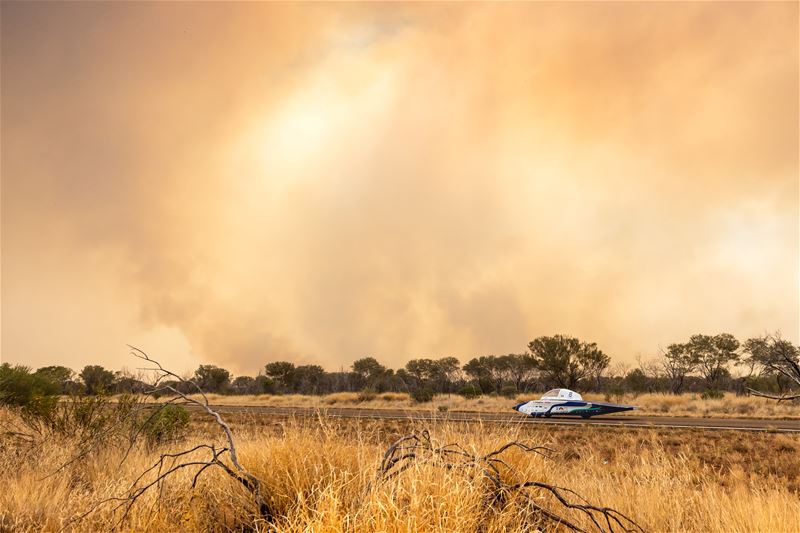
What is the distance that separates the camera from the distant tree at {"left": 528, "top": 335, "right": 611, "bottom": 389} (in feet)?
147

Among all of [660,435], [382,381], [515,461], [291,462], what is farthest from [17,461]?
[382,381]

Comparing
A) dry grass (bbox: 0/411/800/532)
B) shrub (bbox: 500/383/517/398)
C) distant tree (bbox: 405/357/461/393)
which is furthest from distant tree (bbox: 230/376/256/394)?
dry grass (bbox: 0/411/800/532)

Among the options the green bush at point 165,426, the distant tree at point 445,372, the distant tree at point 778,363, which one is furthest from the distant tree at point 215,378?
the distant tree at point 778,363

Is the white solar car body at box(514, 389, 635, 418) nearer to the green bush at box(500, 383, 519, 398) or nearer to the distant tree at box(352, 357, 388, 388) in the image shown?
the green bush at box(500, 383, 519, 398)

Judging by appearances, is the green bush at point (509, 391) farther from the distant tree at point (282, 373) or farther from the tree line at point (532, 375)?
the distant tree at point (282, 373)

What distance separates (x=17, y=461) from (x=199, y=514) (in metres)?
5.40

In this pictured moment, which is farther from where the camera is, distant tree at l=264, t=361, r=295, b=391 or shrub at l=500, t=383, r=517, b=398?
distant tree at l=264, t=361, r=295, b=391

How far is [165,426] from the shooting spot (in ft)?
42.2

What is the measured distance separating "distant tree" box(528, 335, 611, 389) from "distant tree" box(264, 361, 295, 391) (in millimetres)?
38804

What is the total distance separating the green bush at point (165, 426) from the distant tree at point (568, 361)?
36719 millimetres

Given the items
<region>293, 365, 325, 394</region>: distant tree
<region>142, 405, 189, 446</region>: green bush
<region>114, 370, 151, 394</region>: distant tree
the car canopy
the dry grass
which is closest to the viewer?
the dry grass

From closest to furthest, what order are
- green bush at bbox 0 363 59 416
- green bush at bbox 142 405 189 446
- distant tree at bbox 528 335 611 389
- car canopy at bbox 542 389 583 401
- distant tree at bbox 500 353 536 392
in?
green bush at bbox 142 405 189 446 → green bush at bbox 0 363 59 416 → car canopy at bbox 542 389 583 401 → distant tree at bbox 528 335 611 389 → distant tree at bbox 500 353 536 392

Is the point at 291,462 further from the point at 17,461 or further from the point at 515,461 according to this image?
the point at 17,461

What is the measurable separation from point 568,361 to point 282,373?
4326 centimetres
